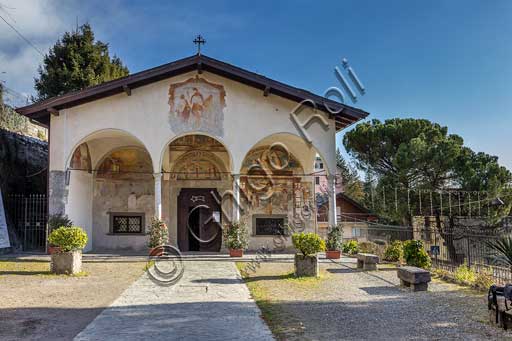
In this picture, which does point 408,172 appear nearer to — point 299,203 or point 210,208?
point 299,203

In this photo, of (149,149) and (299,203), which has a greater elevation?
(149,149)

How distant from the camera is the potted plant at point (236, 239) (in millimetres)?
13523

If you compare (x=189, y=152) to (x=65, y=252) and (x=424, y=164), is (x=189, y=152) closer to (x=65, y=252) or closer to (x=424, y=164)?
(x=65, y=252)

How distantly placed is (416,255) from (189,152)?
9192mm

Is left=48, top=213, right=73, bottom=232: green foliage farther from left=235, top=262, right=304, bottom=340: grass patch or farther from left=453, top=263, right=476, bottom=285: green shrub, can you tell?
left=453, top=263, right=476, bottom=285: green shrub

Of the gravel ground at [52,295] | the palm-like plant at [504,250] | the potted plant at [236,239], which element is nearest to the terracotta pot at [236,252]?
the potted plant at [236,239]

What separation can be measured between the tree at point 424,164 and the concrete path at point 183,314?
11.0 m

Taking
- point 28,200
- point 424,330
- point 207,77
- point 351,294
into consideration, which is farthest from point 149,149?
point 424,330

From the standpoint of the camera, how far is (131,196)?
54.7 ft

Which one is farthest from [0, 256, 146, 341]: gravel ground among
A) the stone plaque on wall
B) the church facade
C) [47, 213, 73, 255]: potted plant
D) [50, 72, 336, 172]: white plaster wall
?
[50, 72, 336, 172]: white plaster wall

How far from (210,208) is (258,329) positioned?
1178 centimetres

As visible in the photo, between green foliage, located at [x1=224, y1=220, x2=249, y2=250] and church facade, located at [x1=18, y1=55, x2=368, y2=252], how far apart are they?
474 mm

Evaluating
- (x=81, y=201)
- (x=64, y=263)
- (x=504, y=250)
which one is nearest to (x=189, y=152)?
(x=81, y=201)

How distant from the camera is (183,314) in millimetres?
6168
